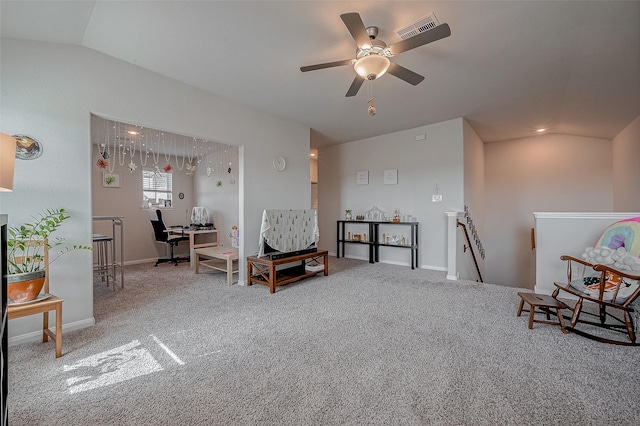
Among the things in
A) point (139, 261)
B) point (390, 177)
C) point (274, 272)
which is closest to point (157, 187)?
point (139, 261)

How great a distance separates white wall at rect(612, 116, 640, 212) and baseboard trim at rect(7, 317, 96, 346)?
25.0 ft

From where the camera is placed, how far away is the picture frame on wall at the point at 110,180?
5445mm

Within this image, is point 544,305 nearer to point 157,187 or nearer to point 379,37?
point 379,37

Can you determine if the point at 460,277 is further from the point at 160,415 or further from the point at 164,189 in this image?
the point at 164,189

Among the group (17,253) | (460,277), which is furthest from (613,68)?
(17,253)

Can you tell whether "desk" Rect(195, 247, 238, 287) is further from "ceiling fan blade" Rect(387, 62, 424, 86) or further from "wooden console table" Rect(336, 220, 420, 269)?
"ceiling fan blade" Rect(387, 62, 424, 86)

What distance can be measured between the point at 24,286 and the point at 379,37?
3.60 meters

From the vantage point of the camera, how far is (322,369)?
190cm

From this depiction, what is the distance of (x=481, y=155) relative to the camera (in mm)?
6336

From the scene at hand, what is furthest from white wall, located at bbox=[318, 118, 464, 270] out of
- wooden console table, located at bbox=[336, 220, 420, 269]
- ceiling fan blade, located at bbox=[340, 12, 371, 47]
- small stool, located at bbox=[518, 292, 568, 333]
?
ceiling fan blade, located at bbox=[340, 12, 371, 47]

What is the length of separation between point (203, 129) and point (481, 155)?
6136 mm

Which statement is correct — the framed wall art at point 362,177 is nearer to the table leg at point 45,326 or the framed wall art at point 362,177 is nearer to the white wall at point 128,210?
the white wall at point 128,210

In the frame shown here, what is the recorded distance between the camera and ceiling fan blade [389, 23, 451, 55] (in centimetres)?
190

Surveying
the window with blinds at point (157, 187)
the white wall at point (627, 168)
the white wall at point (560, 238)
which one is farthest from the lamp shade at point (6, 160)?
the white wall at point (627, 168)
